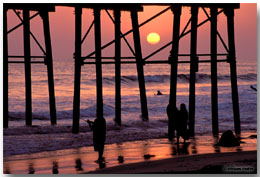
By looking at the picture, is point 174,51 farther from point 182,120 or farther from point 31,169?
point 31,169

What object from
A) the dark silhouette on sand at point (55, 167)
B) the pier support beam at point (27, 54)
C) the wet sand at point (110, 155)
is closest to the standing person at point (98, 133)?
the wet sand at point (110, 155)

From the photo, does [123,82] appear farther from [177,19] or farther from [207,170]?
[207,170]

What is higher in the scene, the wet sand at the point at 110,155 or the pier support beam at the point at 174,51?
the pier support beam at the point at 174,51

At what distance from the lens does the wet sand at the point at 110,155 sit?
37.5ft

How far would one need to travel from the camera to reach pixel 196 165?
447 inches

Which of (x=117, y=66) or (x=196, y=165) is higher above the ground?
(x=117, y=66)

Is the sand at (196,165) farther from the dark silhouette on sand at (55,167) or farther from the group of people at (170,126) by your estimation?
the group of people at (170,126)

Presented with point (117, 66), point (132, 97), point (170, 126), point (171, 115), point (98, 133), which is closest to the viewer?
point (98, 133)

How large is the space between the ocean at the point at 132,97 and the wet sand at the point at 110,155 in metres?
3.54

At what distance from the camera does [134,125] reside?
2192 cm

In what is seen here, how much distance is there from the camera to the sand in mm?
10961

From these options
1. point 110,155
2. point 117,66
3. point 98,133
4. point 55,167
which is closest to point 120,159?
point 98,133

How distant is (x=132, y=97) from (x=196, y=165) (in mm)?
32360

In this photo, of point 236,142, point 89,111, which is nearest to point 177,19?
point 236,142
